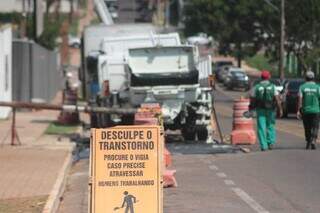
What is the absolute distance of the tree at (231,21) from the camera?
259ft

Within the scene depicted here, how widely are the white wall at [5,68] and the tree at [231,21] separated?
4303 cm

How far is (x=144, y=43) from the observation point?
28328 millimetres

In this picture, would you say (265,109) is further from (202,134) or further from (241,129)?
(202,134)

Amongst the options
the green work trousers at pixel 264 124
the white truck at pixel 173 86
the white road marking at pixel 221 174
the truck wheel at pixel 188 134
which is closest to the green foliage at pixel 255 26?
the truck wheel at pixel 188 134

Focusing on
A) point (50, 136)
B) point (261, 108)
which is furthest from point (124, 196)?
point (50, 136)

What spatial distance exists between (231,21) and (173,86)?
5914 centimetres

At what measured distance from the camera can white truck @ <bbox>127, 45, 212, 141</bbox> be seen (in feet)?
76.2

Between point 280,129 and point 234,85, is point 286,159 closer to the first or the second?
point 280,129

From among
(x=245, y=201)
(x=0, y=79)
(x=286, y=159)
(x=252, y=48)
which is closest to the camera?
(x=245, y=201)

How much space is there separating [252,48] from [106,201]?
75.3m

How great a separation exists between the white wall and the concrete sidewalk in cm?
307

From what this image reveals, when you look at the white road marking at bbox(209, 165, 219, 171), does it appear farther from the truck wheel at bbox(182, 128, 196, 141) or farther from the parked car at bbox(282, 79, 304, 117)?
the parked car at bbox(282, 79, 304, 117)

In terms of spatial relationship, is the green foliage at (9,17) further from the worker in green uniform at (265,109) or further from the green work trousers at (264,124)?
the green work trousers at (264,124)

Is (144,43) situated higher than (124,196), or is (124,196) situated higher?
(144,43)
